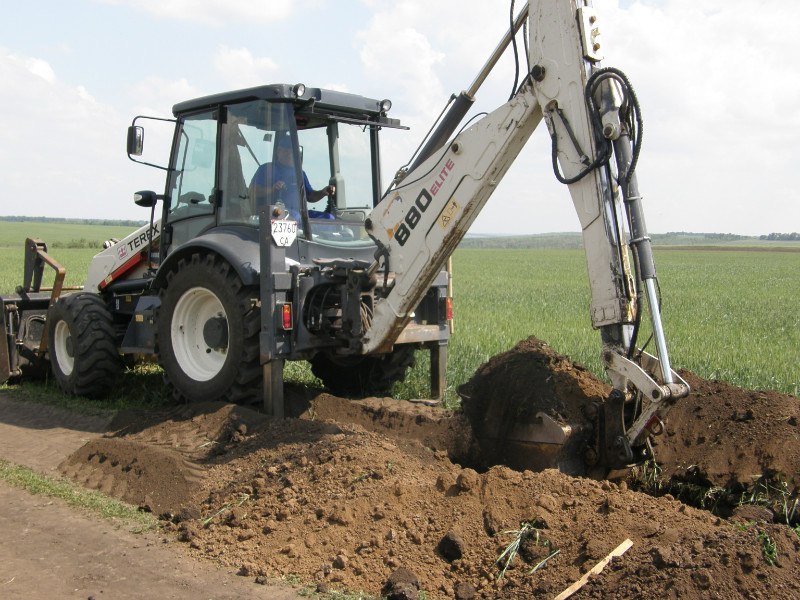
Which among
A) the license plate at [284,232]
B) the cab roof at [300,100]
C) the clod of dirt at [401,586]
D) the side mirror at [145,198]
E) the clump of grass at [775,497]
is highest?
the cab roof at [300,100]

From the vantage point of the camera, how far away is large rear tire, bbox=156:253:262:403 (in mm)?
6746

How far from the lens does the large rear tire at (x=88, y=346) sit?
8.28 metres

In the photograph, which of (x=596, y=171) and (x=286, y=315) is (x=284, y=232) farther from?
(x=596, y=171)

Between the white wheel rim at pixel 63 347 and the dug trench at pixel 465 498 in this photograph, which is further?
the white wheel rim at pixel 63 347

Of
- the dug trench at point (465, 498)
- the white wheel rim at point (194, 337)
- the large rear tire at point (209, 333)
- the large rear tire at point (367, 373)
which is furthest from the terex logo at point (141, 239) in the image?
the dug trench at point (465, 498)

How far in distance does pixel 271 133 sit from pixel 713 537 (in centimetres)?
486

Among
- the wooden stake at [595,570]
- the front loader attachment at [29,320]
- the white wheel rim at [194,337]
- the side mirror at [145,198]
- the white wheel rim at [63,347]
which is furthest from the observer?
the front loader attachment at [29,320]

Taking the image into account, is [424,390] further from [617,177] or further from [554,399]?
[617,177]

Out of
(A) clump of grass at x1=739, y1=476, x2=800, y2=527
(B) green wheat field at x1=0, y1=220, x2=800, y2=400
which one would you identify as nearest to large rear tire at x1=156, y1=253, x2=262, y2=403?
(B) green wheat field at x1=0, y1=220, x2=800, y2=400

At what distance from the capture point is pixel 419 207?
6035mm

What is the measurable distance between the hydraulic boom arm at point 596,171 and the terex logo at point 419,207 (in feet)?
0.25

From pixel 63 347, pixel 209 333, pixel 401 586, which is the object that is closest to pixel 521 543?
pixel 401 586

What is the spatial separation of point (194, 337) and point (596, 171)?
13.3 feet

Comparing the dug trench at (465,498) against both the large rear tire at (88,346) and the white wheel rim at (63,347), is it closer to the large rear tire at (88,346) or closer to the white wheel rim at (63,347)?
the large rear tire at (88,346)
